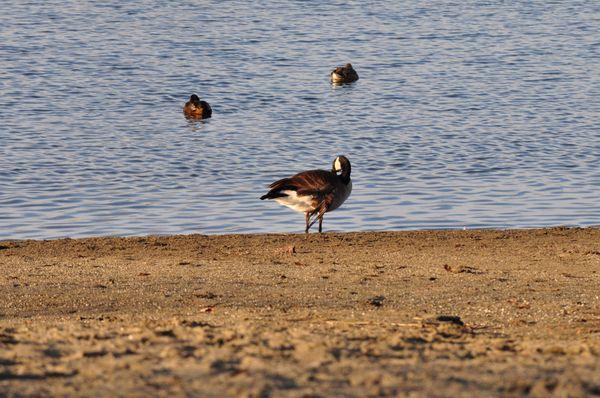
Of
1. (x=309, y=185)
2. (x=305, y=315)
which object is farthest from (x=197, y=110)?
(x=305, y=315)

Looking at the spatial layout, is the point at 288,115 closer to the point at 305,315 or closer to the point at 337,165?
the point at 337,165

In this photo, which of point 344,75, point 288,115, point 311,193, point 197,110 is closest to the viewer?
point 311,193

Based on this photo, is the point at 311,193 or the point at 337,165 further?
the point at 337,165

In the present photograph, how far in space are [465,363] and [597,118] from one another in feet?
57.8

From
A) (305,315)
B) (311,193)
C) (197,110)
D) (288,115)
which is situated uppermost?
(305,315)

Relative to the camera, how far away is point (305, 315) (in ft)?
28.6

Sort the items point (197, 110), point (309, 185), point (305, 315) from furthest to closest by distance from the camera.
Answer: point (197, 110) < point (309, 185) < point (305, 315)

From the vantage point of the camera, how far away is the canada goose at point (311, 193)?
14195 millimetres

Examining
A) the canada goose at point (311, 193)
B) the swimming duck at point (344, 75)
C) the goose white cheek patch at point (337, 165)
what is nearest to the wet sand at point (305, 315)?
the canada goose at point (311, 193)

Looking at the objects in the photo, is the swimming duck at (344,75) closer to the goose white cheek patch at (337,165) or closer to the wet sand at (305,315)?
the goose white cheek patch at (337,165)

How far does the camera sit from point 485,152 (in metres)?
20.1

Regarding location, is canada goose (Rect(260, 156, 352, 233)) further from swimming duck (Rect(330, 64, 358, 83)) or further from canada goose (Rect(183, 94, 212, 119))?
swimming duck (Rect(330, 64, 358, 83))

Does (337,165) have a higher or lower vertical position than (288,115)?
higher

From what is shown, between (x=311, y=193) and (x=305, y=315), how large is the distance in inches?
216
